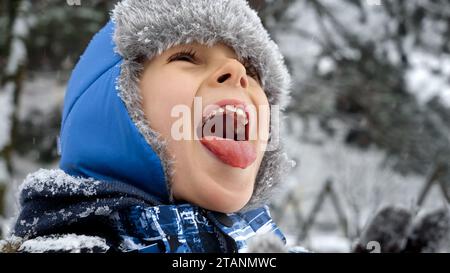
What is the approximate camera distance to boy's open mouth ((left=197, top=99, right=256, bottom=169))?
1229 mm

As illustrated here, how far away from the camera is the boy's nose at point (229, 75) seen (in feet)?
4.19

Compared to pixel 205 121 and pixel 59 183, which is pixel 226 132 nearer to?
pixel 205 121

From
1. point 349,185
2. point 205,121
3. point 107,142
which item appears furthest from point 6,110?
point 349,185

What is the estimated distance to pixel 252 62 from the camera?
1.46 m

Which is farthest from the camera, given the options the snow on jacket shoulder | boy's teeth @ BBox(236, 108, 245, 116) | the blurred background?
the blurred background

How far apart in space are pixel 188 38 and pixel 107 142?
0.31 meters

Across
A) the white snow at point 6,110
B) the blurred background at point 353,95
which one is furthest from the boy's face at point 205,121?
the blurred background at point 353,95

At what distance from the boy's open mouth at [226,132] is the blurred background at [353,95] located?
3.46 meters

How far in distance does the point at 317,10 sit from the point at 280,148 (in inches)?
153

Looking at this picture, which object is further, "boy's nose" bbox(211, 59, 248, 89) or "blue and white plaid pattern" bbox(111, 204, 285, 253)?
"boy's nose" bbox(211, 59, 248, 89)

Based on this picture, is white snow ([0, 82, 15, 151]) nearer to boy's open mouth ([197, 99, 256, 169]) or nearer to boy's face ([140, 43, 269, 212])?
boy's face ([140, 43, 269, 212])

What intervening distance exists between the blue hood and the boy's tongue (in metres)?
0.12

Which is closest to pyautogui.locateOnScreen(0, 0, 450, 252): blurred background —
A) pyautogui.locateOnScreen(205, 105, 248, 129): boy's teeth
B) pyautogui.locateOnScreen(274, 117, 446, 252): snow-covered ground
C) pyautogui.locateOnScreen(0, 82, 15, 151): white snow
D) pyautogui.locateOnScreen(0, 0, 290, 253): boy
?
pyautogui.locateOnScreen(274, 117, 446, 252): snow-covered ground

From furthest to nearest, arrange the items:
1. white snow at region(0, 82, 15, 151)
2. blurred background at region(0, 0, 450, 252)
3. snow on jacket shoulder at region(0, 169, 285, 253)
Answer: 1. blurred background at region(0, 0, 450, 252)
2. white snow at region(0, 82, 15, 151)
3. snow on jacket shoulder at region(0, 169, 285, 253)
